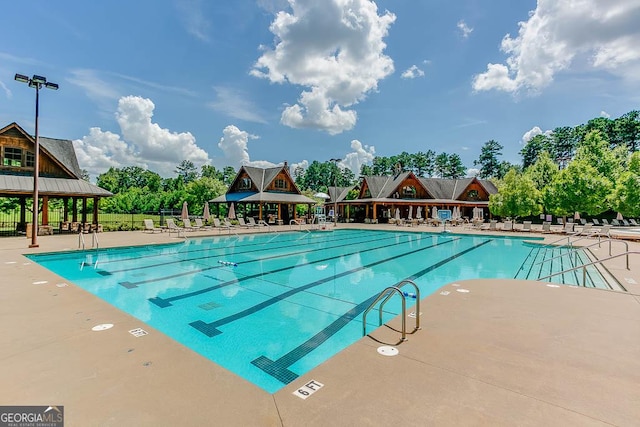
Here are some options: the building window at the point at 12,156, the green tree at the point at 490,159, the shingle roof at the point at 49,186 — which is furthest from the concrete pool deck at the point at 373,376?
the green tree at the point at 490,159

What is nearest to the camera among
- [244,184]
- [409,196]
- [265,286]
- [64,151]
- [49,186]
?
[265,286]

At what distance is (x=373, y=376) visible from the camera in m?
3.01

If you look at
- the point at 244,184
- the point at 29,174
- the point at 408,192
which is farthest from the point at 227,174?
the point at 29,174

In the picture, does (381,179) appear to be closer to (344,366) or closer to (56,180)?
(56,180)

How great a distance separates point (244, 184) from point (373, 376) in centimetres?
3023

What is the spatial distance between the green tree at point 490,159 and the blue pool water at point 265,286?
191 ft

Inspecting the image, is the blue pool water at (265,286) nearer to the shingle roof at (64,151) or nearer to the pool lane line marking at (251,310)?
the pool lane line marking at (251,310)

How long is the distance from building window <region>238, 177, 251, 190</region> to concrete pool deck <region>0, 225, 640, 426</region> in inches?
1047

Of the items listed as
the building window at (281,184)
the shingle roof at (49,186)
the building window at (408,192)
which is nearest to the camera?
the shingle roof at (49,186)

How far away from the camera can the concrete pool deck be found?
7.95 feet

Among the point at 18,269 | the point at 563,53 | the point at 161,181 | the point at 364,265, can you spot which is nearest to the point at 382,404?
the point at 364,265

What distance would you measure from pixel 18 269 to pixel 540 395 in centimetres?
1167

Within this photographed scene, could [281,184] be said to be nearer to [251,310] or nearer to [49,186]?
[49,186]

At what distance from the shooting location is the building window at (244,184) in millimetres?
31092
